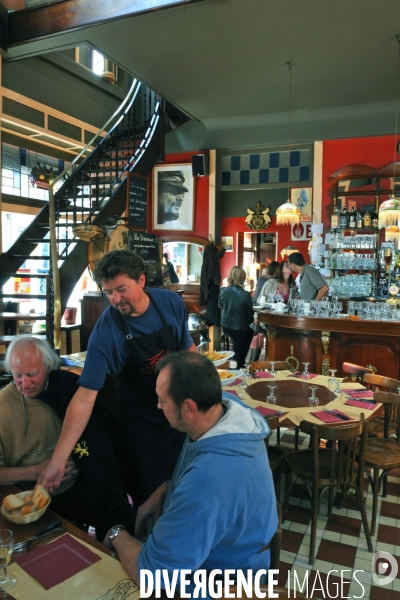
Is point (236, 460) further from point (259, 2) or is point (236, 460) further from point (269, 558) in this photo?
point (259, 2)

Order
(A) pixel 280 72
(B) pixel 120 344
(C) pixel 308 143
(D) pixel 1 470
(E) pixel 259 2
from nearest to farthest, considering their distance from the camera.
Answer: (D) pixel 1 470, (B) pixel 120 344, (E) pixel 259 2, (A) pixel 280 72, (C) pixel 308 143

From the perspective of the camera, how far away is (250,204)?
14.3m

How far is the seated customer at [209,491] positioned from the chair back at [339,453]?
149 centimetres

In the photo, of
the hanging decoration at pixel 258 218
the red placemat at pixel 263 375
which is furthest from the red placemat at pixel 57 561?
the hanging decoration at pixel 258 218

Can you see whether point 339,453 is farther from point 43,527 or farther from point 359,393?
point 43,527

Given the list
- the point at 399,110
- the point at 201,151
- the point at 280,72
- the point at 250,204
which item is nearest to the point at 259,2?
the point at 280,72

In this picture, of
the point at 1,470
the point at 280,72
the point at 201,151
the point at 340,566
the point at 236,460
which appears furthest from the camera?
the point at 201,151

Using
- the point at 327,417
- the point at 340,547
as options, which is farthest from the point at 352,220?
the point at 340,547

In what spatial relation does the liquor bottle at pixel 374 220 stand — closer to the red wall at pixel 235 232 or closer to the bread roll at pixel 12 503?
the red wall at pixel 235 232

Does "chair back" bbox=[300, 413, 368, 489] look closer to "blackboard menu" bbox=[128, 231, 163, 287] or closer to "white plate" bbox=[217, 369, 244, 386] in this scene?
"white plate" bbox=[217, 369, 244, 386]

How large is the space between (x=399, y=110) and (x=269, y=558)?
9.15 metres

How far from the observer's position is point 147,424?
8.47ft

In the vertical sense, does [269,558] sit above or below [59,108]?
below

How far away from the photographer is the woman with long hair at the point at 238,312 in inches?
276
